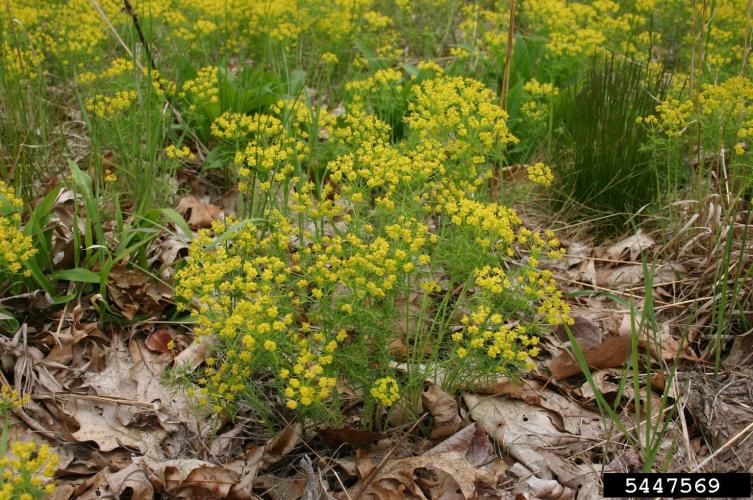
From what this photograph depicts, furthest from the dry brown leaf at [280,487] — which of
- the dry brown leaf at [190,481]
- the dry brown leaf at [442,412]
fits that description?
the dry brown leaf at [442,412]

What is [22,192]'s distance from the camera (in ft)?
10.8

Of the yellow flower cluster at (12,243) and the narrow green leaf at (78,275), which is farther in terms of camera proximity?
the narrow green leaf at (78,275)

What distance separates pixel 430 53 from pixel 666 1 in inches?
75.7

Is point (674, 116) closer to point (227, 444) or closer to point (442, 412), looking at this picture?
point (442, 412)

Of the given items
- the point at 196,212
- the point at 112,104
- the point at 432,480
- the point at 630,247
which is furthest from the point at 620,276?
the point at 112,104

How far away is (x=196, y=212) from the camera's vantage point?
11.6ft

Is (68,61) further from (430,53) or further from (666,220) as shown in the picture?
(666,220)

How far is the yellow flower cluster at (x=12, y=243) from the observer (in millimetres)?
2520

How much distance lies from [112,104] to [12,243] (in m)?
1.00

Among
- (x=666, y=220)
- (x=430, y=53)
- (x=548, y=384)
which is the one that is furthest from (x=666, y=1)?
(x=548, y=384)

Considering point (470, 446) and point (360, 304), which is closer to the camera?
point (360, 304)

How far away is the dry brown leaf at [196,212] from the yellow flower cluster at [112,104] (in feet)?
1.70

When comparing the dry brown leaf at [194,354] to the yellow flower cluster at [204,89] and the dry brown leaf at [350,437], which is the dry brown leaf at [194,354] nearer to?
the dry brown leaf at [350,437]

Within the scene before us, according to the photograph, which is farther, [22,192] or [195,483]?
[22,192]
